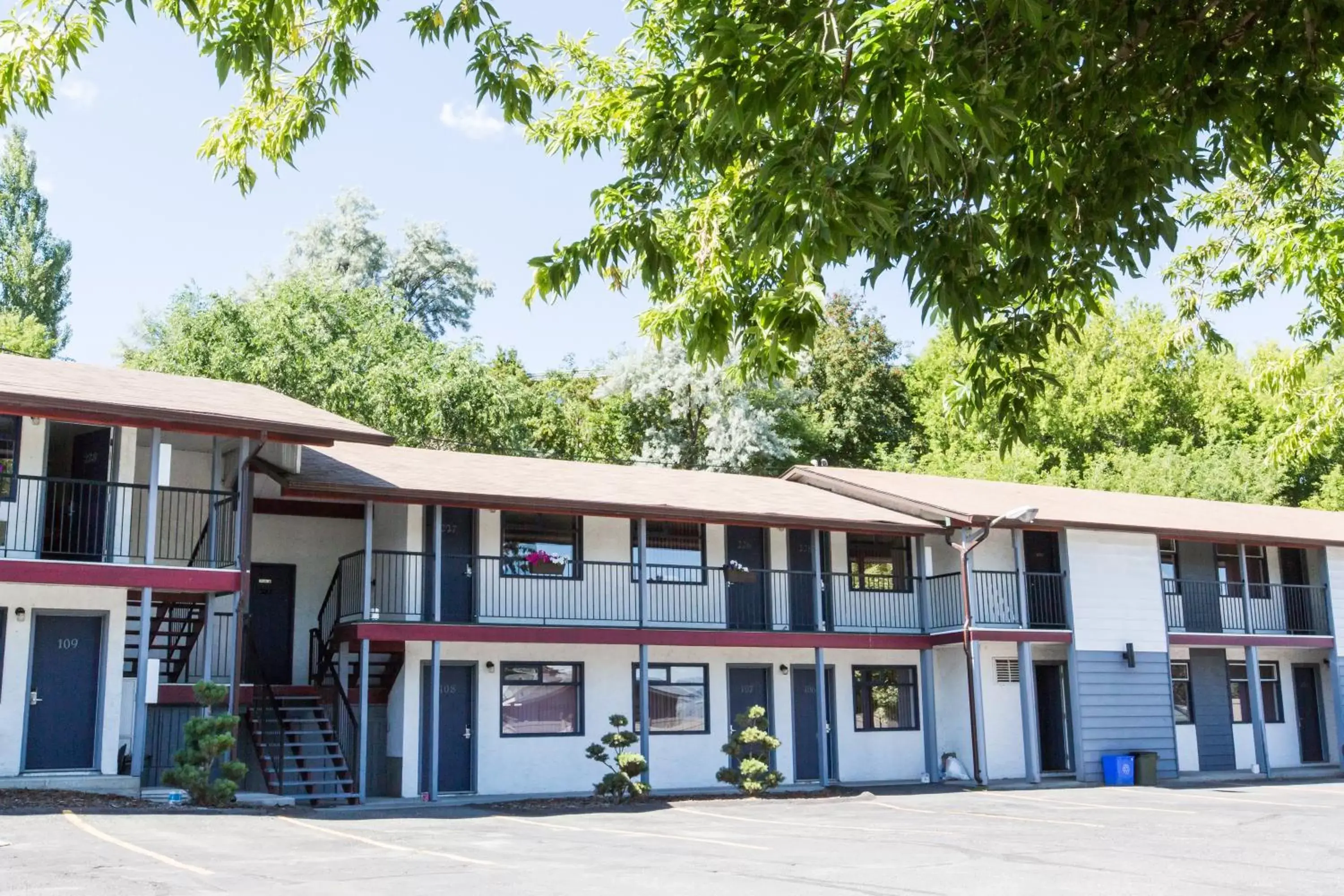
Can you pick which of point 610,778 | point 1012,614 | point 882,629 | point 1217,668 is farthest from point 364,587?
point 1217,668

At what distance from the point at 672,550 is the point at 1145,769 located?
10.0m

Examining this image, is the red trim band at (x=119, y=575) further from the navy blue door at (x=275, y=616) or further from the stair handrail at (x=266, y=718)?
the navy blue door at (x=275, y=616)

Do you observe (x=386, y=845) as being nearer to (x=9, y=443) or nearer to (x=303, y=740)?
(x=303, y=740)

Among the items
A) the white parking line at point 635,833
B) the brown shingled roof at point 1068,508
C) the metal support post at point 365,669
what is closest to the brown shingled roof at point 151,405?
the metal support post at point 365,669

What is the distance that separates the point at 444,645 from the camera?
21.7m

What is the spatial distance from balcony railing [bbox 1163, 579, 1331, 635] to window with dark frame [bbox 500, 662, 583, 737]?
42.8 ft

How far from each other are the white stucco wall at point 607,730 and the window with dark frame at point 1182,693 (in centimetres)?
657

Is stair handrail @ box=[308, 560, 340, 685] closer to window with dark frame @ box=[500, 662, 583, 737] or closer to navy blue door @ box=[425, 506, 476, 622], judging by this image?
navy blue door @ box=[425, 506, 476, 622]

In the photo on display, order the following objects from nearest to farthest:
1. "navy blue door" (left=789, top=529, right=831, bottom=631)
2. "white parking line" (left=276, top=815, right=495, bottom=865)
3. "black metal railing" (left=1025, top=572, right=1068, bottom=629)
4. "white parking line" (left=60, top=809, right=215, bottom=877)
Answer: "white parking line" (left=60, top=809, right=215, bottom=877) < "white parking line" (left=276, top=815, right=495, bottom=865) < "navy blue door" (left=789, top=529, right=831, bottom=631) < "black metal railing" (left=1025, top=572, right=1068, bottom=629)

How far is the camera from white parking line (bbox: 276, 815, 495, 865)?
Result: 1171 cm

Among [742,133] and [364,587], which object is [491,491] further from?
[742,133]

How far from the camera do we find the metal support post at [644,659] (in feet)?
70.9

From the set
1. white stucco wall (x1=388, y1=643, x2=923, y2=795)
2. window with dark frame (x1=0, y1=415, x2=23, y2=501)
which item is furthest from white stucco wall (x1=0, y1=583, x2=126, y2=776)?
white stucco wall (x1=388, y1=643, x2=923, y2=795)

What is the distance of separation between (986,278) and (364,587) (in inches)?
625
